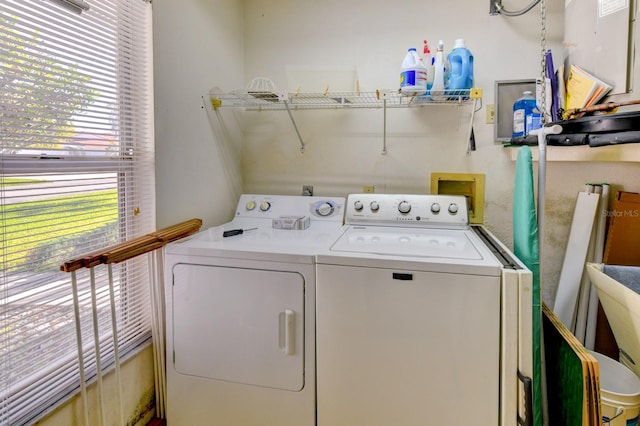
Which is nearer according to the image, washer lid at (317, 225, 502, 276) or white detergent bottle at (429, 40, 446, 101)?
washer lid at (317, 225, 502, 276)

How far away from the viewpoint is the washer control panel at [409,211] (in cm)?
198

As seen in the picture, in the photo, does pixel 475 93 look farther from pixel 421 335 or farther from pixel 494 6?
pixel 421 335

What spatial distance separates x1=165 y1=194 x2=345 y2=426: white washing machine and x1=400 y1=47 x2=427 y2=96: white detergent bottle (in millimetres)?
931

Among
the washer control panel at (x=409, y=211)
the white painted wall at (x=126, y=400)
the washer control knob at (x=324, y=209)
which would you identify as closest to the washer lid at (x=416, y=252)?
the washer control panel at (x=409, y=211)

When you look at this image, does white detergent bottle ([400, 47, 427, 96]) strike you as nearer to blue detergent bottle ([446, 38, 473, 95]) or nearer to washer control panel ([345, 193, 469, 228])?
blue detergent bottle ([446, 38, 473, 95])

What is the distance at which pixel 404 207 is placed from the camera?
2.02 metres

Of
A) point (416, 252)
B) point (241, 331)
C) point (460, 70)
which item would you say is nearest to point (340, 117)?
point (460, 70)

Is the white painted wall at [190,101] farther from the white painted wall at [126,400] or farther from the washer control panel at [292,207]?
the white painted wall at [126,400]

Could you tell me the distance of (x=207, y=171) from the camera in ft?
6.94

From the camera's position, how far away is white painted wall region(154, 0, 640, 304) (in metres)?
1.92

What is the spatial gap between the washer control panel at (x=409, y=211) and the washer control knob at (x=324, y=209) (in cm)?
11

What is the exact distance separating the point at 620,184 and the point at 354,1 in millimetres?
1984

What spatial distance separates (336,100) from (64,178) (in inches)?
60.2

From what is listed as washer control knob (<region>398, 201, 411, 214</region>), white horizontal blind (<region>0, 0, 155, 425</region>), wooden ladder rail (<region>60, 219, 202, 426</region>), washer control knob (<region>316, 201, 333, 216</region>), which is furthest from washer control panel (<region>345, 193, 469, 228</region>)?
white horizontal blind (<region>0, 0, 155, 425</region>)
